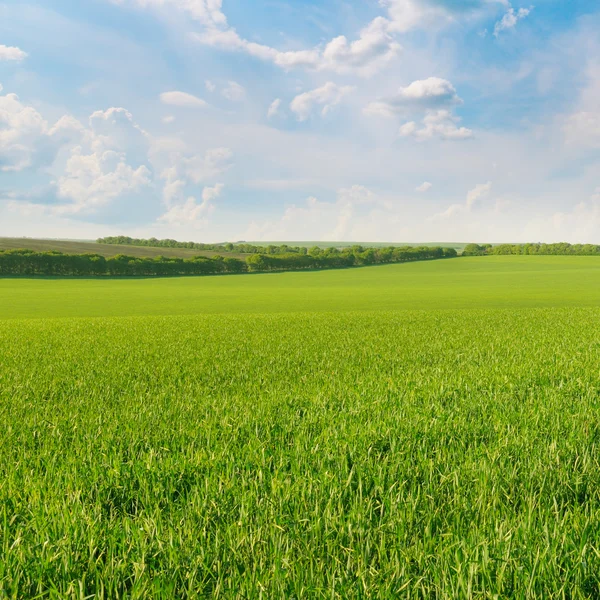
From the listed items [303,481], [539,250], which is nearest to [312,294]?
[303,481]

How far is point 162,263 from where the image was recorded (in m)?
104

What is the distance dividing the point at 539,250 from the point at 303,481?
6798 inches

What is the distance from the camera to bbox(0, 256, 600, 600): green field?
9.08 ft

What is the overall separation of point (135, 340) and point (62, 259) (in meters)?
89.3

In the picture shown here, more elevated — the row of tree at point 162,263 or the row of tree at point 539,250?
the row of tree at point 539,250

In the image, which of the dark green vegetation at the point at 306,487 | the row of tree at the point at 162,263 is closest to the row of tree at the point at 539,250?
the row of tree at the point at 162,263

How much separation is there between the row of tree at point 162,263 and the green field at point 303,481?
94.3 meters

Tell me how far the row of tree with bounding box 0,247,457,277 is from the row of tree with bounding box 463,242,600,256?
43.8m

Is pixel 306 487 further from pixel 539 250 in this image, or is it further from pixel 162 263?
pixel 539 250

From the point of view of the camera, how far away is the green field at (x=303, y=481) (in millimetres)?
2768

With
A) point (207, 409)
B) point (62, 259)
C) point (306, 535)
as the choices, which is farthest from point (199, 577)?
→ point (62, 259)

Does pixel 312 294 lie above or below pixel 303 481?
below

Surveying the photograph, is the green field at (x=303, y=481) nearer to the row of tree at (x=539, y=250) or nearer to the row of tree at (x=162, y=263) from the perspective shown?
the row of tree at (x=162, y=263)

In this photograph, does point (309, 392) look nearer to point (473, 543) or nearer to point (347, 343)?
point (473, 543)
